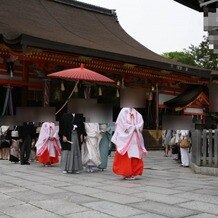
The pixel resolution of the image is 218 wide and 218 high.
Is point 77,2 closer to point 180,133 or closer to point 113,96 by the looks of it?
point 113,96

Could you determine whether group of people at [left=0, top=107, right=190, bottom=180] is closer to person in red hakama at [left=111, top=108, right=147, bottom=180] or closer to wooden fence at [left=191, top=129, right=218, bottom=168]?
person in red hakama at [left=111, top=108, right=147, bottom=180]

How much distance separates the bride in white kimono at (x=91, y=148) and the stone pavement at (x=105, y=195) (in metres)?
0.46

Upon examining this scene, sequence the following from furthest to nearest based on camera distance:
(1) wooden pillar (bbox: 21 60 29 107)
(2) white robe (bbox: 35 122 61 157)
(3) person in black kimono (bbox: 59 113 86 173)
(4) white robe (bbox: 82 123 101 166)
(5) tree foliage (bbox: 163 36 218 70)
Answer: (5) tree foliage (bbox: 163 36 218 70) → (1) wooden pillar (bbox: 21 60 29 107) → (2) white robe (bbox: 35 122 61 157) → (4) white robe (bbox: 82 123 101 166) → (3) person in black kimono (bbox: 59 113 86 173)

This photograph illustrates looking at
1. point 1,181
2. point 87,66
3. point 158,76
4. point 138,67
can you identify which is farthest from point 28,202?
point 158,76

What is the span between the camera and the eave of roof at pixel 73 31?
1243cm

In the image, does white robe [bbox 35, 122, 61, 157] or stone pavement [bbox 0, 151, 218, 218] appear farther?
white robe [bbox 35, 122, 61, 157]

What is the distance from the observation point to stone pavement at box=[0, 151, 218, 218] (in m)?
4.47

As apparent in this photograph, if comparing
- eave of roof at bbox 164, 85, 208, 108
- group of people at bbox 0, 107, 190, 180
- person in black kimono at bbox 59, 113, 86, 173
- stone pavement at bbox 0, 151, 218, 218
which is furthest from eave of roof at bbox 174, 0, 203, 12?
eave of roof at bbox 164, 85, 208, 108

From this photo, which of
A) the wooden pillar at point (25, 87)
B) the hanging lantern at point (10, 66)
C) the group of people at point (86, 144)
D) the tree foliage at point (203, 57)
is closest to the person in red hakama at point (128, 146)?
the group of people at point (86, 144)

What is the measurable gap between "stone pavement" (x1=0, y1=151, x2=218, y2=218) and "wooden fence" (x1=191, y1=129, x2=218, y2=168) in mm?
574

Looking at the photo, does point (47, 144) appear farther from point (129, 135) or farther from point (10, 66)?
point (10, 66)

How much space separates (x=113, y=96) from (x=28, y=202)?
1164cm

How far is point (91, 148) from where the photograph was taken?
27.7 ft

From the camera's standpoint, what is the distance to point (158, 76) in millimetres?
17500
